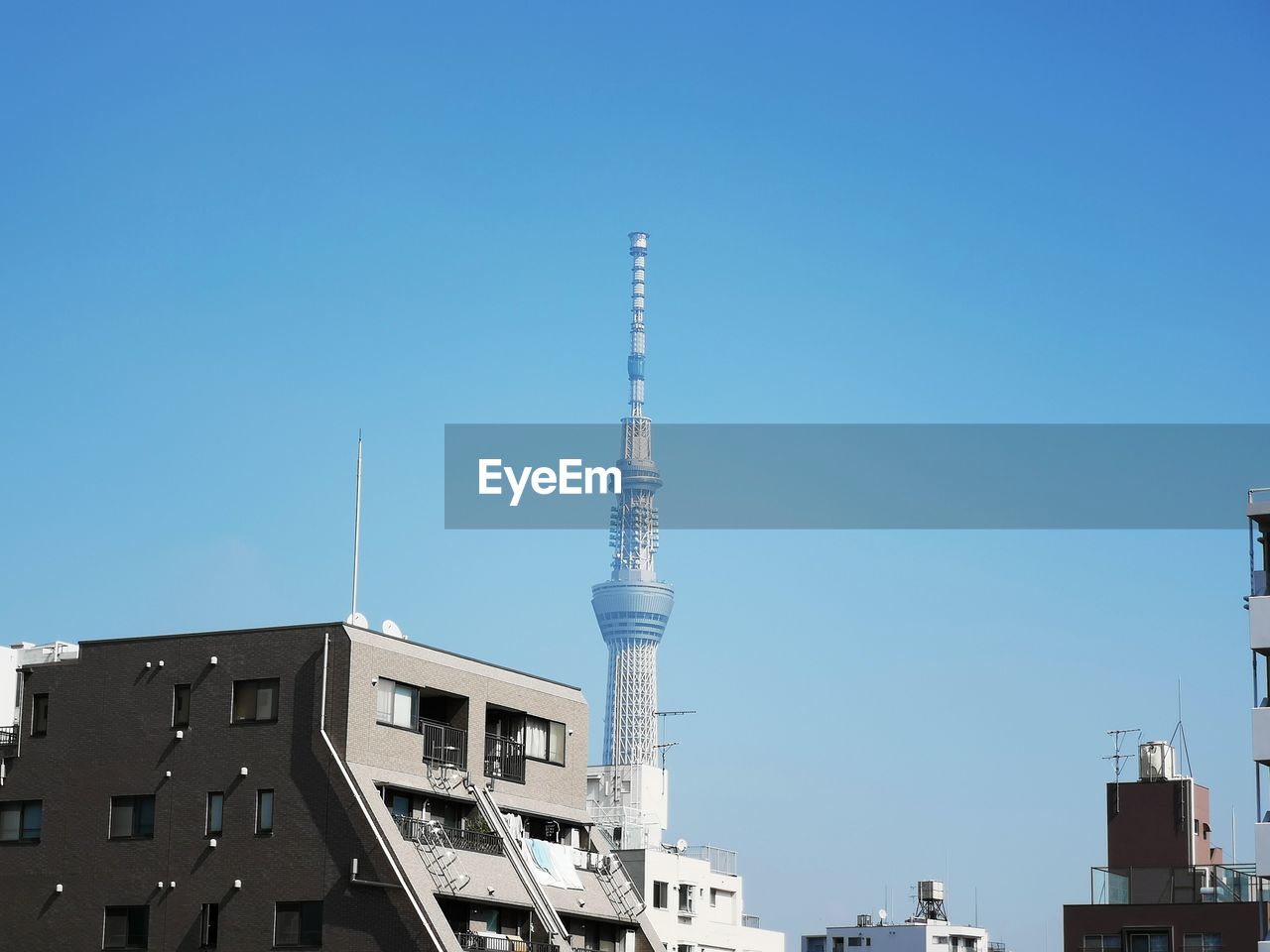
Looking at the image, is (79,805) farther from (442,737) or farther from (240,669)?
(442,737)

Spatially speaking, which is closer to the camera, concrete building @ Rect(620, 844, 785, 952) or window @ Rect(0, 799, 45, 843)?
window @ Rect(0, 799, 45, 843)

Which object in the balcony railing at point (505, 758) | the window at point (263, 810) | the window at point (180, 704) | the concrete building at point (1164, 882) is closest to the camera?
the window at point (263, 810)

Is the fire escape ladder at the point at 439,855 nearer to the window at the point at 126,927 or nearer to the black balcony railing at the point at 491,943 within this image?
the black balcony railing at the point at 491,943

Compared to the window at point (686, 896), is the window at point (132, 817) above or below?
above

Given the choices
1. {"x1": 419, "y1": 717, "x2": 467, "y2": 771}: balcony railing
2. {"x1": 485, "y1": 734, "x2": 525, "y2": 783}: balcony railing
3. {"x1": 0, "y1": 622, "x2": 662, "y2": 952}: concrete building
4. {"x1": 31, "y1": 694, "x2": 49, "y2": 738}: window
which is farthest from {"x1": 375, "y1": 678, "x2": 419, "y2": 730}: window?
{"x1": 31, "y1": 694, "x2": 49, "y2": 738}: window

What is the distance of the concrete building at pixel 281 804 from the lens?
1882 inches

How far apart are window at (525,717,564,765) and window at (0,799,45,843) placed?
13.8 meters

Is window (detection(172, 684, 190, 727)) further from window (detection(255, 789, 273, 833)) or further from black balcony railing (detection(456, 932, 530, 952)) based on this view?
black balcony railing (detection(456, 932, 530, 952))

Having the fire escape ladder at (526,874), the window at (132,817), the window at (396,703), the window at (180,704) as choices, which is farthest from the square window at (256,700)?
the fire escape ladder at (526,874)

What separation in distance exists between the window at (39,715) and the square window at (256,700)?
6.89 meters

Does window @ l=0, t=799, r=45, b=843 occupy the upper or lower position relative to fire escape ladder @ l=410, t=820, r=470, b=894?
upper

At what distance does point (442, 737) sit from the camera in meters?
52.3

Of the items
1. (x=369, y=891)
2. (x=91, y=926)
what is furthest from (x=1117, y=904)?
(x=91, y=926)

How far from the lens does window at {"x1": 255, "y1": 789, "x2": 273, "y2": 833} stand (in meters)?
49.0
